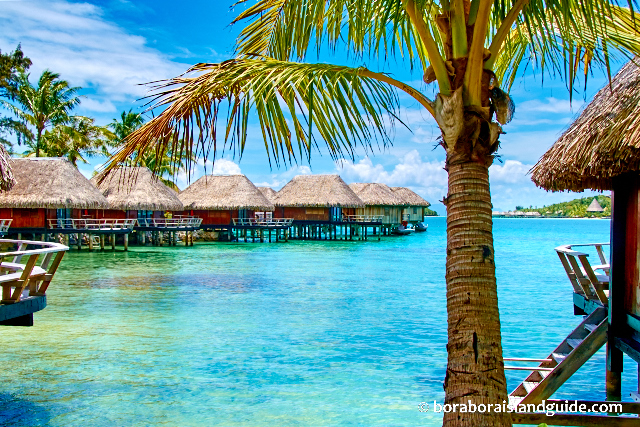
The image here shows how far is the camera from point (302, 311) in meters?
14.4

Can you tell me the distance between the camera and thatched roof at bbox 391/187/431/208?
6256 centimetres

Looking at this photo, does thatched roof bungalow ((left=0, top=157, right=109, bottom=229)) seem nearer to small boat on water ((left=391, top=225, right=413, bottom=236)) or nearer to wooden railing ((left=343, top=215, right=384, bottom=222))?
wooden railing ((left=343, top=215, right=384, bottom=222))

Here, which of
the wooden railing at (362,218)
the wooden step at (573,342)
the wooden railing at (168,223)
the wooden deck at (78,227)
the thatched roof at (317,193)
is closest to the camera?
the wooden step at (573,342)

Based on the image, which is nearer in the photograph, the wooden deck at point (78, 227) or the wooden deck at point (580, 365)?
the wooden deck at point (580, 365)

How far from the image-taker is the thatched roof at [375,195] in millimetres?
53688

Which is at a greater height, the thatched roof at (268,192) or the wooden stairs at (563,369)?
the thatched roof at (268,192)

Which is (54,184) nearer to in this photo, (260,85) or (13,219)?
(13,219)

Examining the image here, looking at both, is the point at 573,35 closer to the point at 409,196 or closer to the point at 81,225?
the point at 81,225

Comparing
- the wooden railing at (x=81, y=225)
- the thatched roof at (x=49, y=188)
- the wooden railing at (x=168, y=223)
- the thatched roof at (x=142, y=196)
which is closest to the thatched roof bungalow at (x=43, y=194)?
the thatched roof at (x=49, y=188)

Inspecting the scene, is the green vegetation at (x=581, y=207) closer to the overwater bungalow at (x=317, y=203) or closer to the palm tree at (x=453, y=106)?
the overwater bungalow at (x=317, y=203)

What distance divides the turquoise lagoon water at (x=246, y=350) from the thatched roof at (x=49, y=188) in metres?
10.1

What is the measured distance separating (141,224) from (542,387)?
3472 cm

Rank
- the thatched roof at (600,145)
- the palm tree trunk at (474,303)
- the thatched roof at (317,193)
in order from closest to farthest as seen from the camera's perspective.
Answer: the palm tree trunk at (474,303) < the thatched roof at (600,145) < the thatched roof at (317,193)

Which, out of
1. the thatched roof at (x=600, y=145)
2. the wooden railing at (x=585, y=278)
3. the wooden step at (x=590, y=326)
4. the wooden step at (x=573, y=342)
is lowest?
the wooden step at (x=573, y=342)
